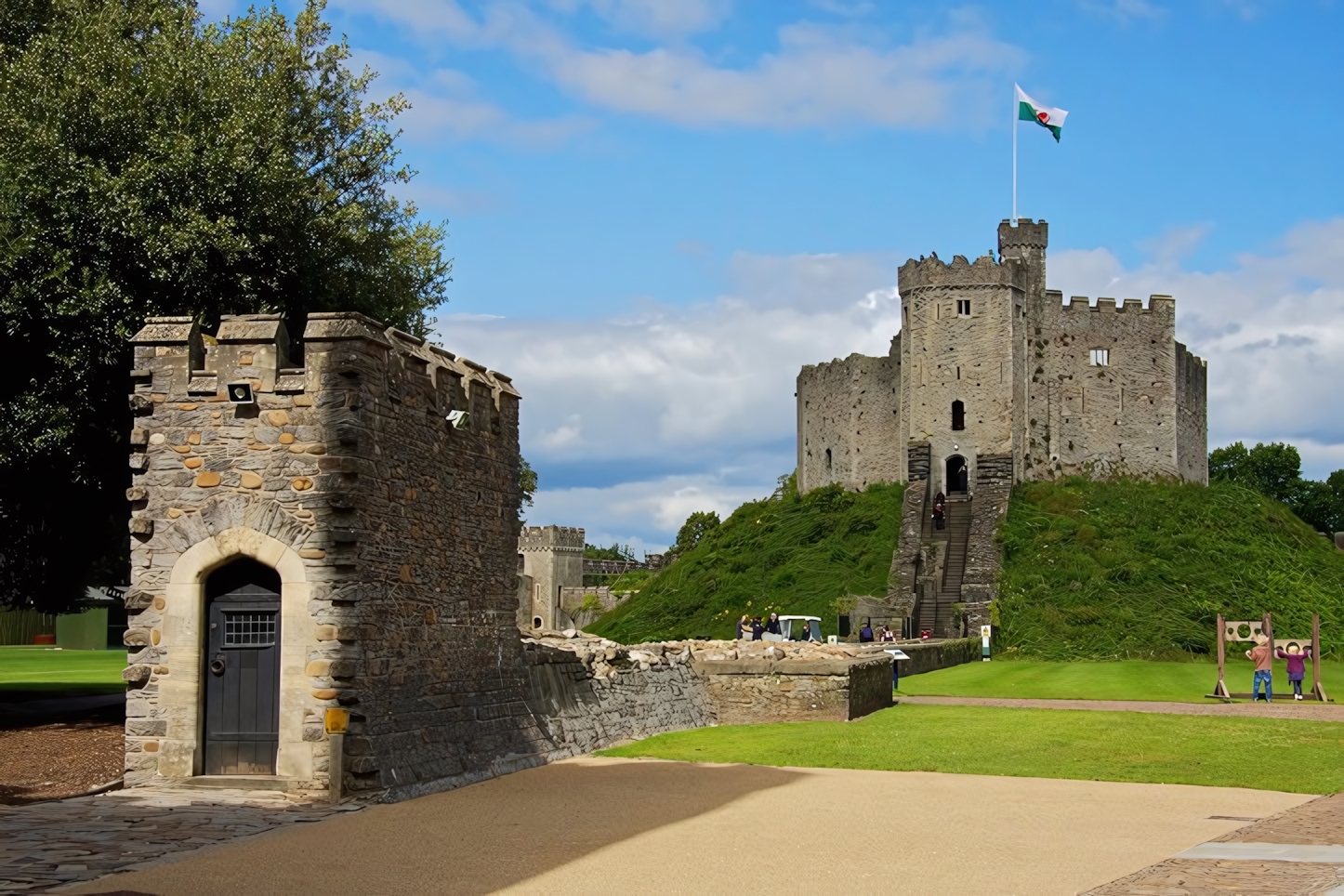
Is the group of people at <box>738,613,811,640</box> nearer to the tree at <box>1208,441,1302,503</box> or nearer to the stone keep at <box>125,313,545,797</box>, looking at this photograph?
the stone keep at <box>125,313,545,797</box>

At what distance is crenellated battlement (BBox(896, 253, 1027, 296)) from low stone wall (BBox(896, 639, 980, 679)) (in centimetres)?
1739

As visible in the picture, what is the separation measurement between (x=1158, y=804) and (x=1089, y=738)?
218 inches

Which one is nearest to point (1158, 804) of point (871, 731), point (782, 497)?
point (871, 731)

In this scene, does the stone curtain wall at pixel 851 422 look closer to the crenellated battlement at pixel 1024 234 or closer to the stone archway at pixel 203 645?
the crenellated battlement at pixel 1024 234

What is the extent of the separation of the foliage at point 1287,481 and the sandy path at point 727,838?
72.7 m

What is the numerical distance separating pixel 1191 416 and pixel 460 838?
53.9 m

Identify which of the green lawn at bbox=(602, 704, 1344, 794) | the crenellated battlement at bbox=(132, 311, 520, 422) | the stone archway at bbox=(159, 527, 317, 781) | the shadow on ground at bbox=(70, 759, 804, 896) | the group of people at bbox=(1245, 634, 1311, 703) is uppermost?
the crenellated battlement at bbox=(132, 311, 520, 422)

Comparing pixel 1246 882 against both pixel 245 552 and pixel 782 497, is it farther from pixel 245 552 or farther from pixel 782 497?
pixel 782 497

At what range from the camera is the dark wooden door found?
1451 cm

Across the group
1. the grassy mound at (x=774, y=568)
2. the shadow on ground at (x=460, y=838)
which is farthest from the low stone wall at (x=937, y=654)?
the shadow on ground at (x=460, y=838)

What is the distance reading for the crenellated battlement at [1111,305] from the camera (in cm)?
5934

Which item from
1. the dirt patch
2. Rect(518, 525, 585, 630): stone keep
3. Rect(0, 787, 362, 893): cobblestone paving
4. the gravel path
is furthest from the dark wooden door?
Rect(518, 525, 585, 630): stone keep

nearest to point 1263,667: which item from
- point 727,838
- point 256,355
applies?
point 727,838

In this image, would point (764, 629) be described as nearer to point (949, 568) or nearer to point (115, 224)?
point (949, 568)
